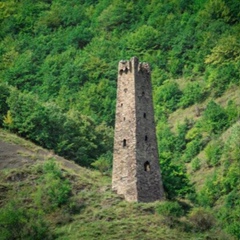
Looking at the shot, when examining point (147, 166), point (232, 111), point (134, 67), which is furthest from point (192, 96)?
point (147, 166)

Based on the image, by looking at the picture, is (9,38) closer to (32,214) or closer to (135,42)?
(135,42)

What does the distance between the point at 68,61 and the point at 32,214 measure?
70687 mm

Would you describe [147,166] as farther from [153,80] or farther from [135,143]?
[153,80]

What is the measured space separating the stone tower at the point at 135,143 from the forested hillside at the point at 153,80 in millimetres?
4016

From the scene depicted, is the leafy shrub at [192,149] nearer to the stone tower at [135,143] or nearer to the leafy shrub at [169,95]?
the leafy shrub at [169,95]

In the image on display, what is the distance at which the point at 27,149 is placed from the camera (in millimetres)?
70562

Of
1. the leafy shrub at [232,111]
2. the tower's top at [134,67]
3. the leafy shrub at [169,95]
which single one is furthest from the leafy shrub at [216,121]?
the tower's top at [134,67]

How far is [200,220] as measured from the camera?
58656 mm

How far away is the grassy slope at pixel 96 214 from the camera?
5541cm

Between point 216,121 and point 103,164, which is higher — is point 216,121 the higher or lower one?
the higher one

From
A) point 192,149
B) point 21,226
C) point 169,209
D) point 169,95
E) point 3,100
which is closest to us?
point 21,226

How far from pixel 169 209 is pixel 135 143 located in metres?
5.68

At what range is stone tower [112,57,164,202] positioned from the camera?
193 ft

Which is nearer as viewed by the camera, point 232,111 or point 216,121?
point 232,111
